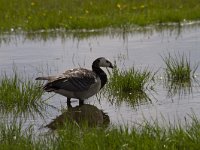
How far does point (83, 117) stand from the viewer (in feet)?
30.8

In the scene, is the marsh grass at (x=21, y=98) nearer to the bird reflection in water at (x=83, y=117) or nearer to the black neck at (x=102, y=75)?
the bird reflection in water at (x=83, y=117)

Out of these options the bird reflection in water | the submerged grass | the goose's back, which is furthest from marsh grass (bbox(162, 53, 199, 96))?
the submerged grass

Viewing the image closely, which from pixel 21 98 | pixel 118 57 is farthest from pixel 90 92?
pixel 118 57

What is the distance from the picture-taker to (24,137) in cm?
707

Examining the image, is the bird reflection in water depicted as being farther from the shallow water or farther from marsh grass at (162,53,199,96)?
marsh grass at (162,53,199,96)

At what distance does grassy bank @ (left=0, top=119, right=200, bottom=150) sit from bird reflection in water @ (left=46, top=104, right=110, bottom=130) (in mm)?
1289

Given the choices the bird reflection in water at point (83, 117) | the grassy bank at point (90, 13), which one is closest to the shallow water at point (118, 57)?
the bird reflection in water at point (83, 117)

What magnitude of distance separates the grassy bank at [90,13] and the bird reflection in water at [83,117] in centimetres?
948

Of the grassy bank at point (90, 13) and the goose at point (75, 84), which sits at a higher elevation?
the grassy bank at point (90, 13)

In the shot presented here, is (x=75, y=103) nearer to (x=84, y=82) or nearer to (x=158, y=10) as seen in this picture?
(x=84, y=82)

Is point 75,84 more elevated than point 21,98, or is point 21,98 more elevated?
point 75,84

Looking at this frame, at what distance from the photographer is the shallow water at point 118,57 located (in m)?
9.16

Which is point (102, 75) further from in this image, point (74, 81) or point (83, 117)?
point (83, 117)

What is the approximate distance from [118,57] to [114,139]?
7322 mm
